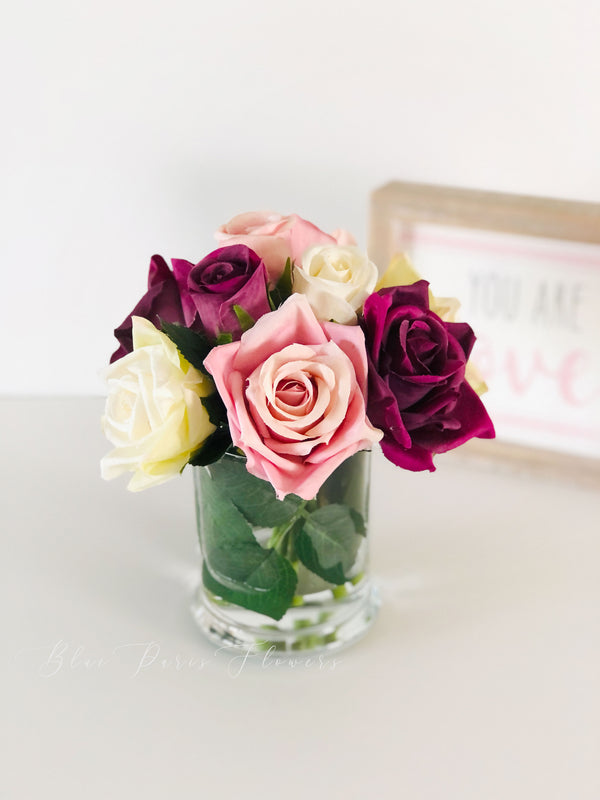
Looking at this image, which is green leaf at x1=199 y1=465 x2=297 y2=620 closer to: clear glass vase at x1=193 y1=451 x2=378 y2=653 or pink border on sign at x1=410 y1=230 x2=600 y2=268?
clear glass vase at x1=193 y1=451 x2=378 y2=653

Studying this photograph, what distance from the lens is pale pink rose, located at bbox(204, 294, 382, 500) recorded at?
0.60m

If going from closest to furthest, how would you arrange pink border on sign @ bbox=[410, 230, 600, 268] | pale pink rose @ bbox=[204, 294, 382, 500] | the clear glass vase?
pale pink rose @ bbox=[204, 294, 382, 500] → the clear glass vase → pink border on sign @ bbox=[410, 230, 600, 268]

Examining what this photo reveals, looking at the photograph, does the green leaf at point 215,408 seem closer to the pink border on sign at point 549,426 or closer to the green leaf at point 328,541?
the green leaf at point 328,541

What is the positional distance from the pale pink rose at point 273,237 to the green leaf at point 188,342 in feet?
0.27

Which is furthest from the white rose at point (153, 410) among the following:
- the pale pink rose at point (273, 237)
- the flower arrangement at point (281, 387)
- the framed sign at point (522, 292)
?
the framed sign at point (522, 292)

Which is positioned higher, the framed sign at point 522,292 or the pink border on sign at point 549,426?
the framed sign at point 522,292

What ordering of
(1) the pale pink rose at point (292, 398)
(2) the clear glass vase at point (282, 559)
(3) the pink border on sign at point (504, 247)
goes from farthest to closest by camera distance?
(3) the pink border on sign at point (504, 247) < (2) the clear glass vase at point (282, 559) < (1) the pale pink rose at point (292, 398)

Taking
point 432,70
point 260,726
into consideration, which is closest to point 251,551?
point 260,726

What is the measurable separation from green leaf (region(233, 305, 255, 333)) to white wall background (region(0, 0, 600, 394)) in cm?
43

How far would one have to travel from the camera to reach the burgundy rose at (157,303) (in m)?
0.70

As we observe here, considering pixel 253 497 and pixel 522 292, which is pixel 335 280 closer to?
pixel 253 497

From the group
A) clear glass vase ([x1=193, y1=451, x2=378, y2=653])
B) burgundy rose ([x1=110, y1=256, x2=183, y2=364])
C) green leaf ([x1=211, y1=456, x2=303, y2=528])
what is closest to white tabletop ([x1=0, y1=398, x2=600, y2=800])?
clear glass vase ([x1=193, y1=451, x2=378, y2=653])

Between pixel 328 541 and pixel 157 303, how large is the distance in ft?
0.71

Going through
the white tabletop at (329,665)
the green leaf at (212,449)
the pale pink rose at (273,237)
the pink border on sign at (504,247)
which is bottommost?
the white tabletop at (329,665)
